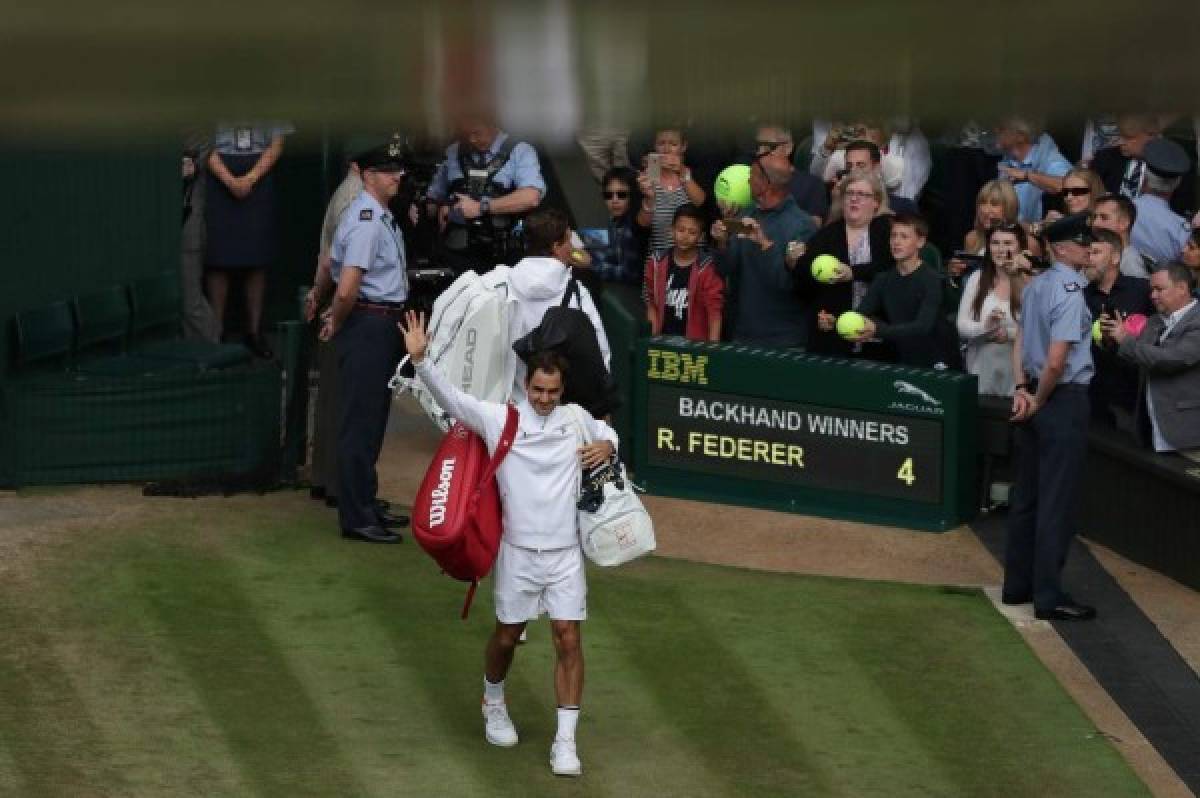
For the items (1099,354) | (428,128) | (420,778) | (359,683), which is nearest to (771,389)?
(1099,354)

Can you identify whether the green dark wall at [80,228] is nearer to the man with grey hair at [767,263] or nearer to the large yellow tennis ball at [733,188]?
the large yellow tennis ball at [733,188]

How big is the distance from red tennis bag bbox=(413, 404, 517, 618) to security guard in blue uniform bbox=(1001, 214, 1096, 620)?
3228 millimetres

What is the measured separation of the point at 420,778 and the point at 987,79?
327 inches

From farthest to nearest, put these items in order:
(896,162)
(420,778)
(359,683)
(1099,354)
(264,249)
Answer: (264,249)
(1099,354)
(896,162)
(359,683)
(420,778)

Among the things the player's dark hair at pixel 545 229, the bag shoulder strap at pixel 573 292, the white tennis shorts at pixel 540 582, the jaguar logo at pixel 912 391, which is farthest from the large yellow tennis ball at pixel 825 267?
the white tennis shorts at pixel 540 582

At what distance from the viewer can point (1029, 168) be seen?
502 cm

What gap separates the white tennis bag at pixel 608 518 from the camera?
8664 mm

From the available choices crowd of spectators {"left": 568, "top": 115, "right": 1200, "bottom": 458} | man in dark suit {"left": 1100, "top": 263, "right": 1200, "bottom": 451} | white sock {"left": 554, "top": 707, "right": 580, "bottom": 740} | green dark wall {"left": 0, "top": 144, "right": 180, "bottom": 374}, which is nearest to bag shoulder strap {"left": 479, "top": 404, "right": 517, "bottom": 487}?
white sock {"left": 554, "top": 707, "right": 580, "bottom": 740}

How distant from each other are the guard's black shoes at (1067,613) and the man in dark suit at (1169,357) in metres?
1.14

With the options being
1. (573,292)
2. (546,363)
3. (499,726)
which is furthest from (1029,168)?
(573,292)

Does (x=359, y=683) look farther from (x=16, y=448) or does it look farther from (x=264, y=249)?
(x=264, y=249)

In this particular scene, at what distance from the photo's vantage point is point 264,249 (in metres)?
15.2

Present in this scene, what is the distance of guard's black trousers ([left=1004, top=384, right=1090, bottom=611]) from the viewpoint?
432 inches

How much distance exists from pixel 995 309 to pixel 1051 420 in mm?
1670
